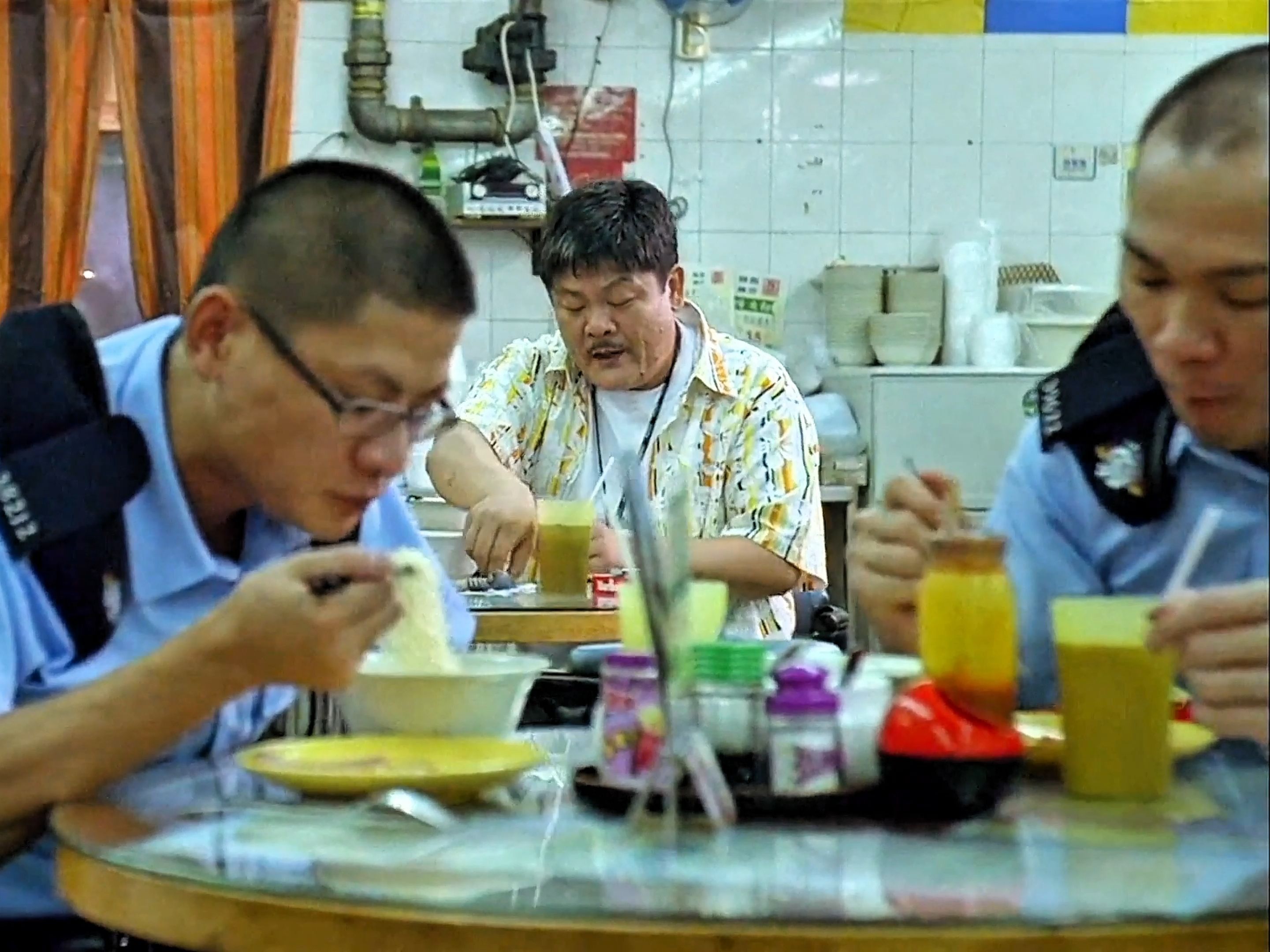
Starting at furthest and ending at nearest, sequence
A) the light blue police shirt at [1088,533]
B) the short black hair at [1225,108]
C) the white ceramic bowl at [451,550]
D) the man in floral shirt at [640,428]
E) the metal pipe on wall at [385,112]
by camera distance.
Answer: the metal pipe on wall at [385,112] < the white ceramic bowl at [451,550] < the man in floral shirt at [640,428] < the light blue police shirt at [1088,533] < the short black hair at [1225,108]

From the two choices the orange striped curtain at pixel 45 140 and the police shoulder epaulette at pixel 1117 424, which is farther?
the orange striped curtain at pixel 45 140

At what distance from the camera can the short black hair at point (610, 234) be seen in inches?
133

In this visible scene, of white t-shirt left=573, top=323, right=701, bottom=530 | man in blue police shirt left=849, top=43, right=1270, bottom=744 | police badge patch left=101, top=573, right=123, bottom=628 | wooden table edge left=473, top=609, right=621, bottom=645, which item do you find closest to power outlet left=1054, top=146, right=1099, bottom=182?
white t-shirt left=573, top=323, right=701, bottom=530

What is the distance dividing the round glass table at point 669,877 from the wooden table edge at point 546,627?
1.34m

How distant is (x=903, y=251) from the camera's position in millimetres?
5703

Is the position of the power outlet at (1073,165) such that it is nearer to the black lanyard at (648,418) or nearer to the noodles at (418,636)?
the black lanyard at (648,418)

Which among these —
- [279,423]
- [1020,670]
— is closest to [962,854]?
[1020,670]

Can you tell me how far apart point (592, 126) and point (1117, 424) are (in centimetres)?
397

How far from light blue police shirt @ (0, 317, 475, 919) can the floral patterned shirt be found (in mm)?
1511

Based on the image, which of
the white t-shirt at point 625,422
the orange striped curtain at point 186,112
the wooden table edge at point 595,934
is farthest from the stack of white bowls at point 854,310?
the wooden table edge at point 595,934

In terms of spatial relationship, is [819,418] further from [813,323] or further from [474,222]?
[474,222]

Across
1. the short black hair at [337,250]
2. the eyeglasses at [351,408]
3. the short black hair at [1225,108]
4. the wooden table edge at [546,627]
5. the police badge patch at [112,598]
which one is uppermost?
the short black hair at [1225,108]

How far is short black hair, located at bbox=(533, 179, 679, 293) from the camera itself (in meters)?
3.37

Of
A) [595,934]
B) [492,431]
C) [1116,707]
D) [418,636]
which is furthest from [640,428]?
[595,934]
